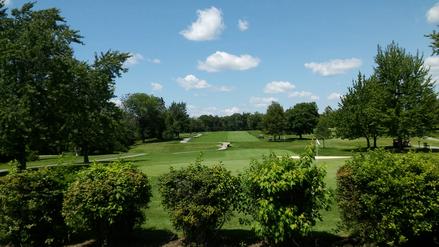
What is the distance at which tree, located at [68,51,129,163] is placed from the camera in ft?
121

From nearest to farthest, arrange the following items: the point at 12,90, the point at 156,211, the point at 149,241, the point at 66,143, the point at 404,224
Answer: the point at 404,224 → the point at 149,241 → the point at 156,211 → the point at 12,90 → the point at 66,143

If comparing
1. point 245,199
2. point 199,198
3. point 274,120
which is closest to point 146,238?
point 199,198

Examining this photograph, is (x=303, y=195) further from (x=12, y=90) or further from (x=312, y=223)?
(x=12, y=90)

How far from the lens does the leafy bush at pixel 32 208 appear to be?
27.3 feet

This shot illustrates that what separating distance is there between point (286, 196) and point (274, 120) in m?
83.2

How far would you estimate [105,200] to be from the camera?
7797 mm

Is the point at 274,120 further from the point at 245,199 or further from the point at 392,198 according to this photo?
the point at 392,198

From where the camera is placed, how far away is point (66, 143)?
37.0m

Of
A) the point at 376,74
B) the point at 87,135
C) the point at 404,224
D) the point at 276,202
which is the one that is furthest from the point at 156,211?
the point at 376,74

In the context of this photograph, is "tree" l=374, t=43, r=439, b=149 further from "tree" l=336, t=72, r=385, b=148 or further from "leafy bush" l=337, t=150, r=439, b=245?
"leafy bush" l=337, t=150, r=439, b=245

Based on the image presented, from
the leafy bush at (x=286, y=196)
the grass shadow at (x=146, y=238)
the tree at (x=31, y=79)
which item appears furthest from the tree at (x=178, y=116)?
the leafy bush at (x=286, y=196)

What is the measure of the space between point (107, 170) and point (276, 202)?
3397mm

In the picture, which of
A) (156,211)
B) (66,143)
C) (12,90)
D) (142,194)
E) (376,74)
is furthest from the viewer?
(376,74)

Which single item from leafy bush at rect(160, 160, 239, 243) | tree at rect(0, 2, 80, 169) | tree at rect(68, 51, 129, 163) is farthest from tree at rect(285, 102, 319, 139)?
leafy bush at rect(160, 160, 239, 243)
